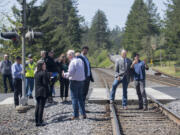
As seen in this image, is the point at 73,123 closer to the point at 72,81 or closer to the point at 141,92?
the point at 72,81

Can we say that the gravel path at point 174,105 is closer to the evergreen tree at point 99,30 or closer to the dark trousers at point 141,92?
the dark trousers at point 141,92

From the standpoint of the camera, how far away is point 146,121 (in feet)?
30.2

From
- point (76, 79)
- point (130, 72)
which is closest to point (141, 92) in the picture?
point (130, 72)

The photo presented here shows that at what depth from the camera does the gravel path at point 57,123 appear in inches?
317

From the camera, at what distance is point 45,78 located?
8953 mm

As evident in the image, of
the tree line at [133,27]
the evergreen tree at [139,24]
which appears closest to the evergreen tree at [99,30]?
the tree line at [133,27]

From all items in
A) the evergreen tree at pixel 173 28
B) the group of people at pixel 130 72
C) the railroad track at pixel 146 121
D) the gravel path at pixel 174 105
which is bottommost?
the railroad track at pixel 146 121

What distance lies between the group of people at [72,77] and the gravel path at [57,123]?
0.39m

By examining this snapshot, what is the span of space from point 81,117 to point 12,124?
2.00 meters

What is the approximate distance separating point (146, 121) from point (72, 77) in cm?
247

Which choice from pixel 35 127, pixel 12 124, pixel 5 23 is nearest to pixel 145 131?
pixel 35 127

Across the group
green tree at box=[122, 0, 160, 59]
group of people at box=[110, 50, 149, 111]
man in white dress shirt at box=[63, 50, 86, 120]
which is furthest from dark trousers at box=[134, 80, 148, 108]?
green tree at box=[122, 0, 160, 59]

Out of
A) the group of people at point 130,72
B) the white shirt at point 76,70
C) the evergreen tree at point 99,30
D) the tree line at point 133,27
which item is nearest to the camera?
the white shirt at point 76,70

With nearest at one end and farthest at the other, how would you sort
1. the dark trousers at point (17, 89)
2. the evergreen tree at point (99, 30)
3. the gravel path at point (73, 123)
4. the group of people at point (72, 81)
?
the gravel path at point (73, 123), the group of people at point (72, 81), the dark trousers at point (17, 89), the evergreen tree at point (99, 30)
